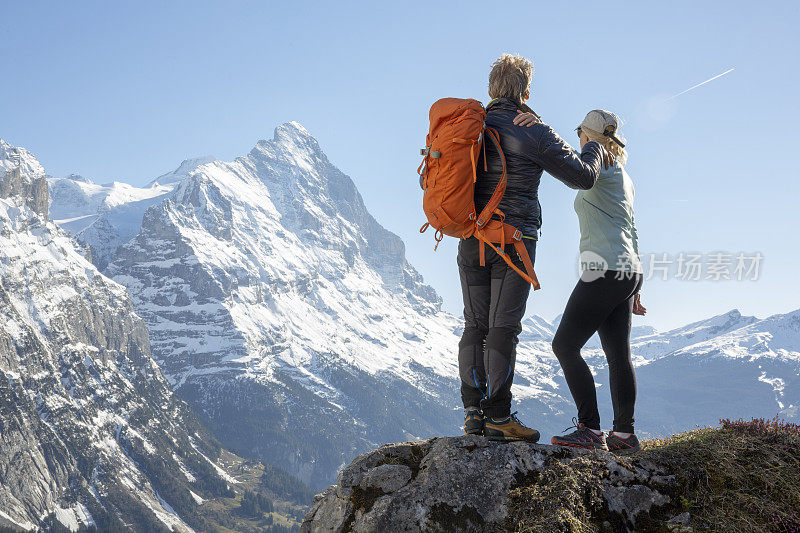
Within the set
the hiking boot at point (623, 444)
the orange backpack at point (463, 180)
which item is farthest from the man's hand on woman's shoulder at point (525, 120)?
the hiking boot at point (623, 444)

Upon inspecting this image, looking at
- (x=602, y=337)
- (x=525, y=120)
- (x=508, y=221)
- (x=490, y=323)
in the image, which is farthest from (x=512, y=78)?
(x=602, y=337)

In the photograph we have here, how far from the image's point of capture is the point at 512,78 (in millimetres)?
6977

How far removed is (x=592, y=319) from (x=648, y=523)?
2.27 m

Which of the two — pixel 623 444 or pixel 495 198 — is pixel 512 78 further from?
pixel 623 444

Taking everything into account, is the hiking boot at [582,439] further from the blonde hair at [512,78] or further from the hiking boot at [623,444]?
the blonde hair at [512,78]

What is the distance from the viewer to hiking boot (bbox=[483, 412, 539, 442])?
666 cm

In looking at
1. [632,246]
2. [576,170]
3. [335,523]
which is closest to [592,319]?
[632,246]

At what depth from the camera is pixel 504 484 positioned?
595cm

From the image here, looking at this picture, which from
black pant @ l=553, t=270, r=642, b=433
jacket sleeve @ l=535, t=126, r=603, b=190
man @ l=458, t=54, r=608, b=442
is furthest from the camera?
black pant @ l=553, t=270, r=642, b=433

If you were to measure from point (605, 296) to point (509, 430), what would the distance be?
1.97 meters

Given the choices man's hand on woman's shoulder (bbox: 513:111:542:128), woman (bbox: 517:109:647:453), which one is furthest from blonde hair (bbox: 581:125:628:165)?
man's hand on woman's shoulder (bbox: 513:111:542:128)

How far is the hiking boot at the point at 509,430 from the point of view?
6.66 m

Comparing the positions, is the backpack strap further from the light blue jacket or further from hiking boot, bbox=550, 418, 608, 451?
hiking boot, bbox=550, 418, 608, 451

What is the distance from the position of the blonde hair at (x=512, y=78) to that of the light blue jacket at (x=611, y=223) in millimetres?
1414
